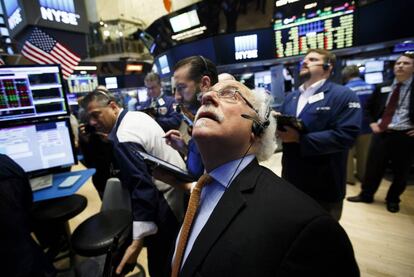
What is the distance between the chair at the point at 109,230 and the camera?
150cm

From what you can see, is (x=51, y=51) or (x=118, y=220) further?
(x=51, y=51)

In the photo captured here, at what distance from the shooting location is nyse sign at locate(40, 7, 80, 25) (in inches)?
102

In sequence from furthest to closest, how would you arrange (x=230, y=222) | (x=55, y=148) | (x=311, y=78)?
(x=55, y=148)
(x=311, y=78)
(x=230, y=222)

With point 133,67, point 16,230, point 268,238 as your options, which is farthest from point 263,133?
point 133,67

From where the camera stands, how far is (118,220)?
1.70 m

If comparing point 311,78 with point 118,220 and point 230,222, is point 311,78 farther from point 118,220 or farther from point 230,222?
point 118,220

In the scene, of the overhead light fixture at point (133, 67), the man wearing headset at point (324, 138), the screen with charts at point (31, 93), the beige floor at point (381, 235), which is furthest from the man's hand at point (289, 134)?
the overhead light fixture at point (133, 67)

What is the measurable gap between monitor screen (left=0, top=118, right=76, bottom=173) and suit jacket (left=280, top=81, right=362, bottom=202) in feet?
6.82

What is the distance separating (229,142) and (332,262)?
1.67 feet

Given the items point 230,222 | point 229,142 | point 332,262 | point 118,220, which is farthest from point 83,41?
point 332,262

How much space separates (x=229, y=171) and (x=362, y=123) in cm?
374

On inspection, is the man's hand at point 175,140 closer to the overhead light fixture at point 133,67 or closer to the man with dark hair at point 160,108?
the man with dark hair at point 160,108

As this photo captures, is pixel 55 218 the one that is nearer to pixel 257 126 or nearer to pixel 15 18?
pixel 257 126

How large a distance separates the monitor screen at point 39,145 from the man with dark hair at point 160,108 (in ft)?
3.83
